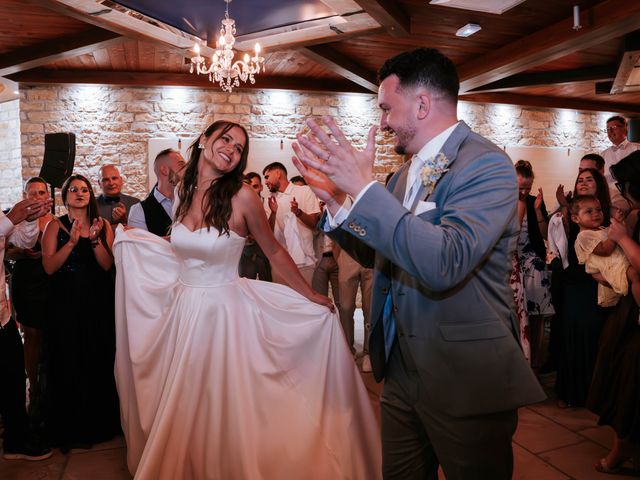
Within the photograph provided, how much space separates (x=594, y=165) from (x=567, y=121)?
4498mm

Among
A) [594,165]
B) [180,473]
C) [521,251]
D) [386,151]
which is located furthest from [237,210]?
[386,151]

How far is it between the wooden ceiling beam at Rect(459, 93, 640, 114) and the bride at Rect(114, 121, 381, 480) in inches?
241

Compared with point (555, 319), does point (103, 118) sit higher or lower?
higher

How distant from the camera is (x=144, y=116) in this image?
695 cm

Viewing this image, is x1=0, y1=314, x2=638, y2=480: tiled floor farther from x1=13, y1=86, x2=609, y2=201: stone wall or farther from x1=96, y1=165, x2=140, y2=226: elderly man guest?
x1=13, y1=86, x2=609, y2=201: stone wall

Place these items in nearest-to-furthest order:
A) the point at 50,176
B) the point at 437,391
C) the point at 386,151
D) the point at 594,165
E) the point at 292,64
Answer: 1. the point at 437,391
2. the point at 50,176
3. the point at 594,165
4. the point at 292,64
5. the point at 386,151

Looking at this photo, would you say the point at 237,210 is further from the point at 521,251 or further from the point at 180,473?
the point at 521,251

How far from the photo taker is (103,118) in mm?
6828

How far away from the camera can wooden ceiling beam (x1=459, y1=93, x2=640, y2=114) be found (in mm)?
7996

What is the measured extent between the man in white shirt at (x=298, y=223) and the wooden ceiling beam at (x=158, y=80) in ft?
7.06

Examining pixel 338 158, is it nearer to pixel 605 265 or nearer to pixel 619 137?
pixel 605 265

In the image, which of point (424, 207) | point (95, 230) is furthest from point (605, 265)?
point (95, 230)

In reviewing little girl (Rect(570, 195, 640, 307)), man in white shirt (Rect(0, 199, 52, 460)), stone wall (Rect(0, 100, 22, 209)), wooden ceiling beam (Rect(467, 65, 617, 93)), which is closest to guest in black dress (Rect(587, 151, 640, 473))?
little girl (Rect(570, 195, 640, 307))

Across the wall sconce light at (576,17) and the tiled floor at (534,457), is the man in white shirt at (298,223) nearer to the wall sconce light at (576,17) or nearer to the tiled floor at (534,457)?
the tiled floor at (534,457)
